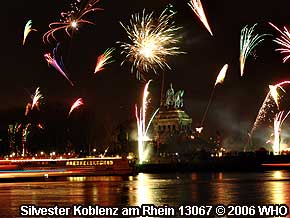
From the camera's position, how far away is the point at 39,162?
83000mm

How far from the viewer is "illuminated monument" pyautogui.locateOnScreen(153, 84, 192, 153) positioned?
178m

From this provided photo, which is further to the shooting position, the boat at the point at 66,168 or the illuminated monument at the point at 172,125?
the illuminated monument at the point at 172,125

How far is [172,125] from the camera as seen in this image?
192000 millimetres

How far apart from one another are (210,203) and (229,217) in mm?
5056

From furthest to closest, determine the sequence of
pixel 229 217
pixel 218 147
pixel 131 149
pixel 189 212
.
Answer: pixel 218 147, pixel 131 149, pixel 189 212, pixel 229 217

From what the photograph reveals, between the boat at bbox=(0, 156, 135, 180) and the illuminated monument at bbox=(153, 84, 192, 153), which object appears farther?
the illuminated monument at bbox=(153, 84, 192, 153)

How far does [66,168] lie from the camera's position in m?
78.4

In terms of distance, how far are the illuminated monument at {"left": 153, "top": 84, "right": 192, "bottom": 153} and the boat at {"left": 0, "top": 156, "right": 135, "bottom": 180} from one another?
93732mm

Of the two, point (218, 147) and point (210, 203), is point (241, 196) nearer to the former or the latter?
point (210, 203)

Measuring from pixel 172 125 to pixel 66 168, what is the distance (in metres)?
115

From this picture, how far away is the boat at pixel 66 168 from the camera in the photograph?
240 ft

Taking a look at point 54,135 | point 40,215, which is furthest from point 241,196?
point 54,135

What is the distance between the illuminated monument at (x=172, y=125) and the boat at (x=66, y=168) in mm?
93732

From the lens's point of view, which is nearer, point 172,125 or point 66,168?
point 66,168
